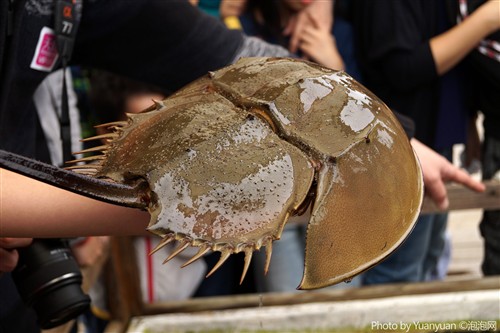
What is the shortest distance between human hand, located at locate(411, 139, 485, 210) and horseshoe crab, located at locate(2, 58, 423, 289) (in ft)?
1.31

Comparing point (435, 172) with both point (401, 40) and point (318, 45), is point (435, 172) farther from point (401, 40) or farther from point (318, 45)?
point (318, 45)

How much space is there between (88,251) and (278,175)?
1.10 metres

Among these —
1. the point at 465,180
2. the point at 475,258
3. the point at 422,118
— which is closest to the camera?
the point at 465,180

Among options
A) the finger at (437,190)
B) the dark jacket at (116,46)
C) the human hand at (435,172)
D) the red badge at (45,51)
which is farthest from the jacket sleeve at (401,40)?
the red badge at (45,51)

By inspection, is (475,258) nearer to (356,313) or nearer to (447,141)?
(447,141)

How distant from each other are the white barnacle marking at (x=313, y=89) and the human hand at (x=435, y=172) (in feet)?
1.29

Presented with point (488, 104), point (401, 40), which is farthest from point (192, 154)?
point (488, 104)

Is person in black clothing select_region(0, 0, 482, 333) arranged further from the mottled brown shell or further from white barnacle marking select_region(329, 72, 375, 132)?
white barnacle marking select_region(329, 72, 375, 132)

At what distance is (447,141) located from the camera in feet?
6.55

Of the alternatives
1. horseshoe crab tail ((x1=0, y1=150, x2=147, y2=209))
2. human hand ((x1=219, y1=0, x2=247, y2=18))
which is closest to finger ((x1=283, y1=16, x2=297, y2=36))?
human hand ((x1=219, y1=0, x2=247, y2=18))

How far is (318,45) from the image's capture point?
6.37ft

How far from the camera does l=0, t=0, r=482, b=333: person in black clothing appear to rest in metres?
0.72

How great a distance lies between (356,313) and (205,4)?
1.20m

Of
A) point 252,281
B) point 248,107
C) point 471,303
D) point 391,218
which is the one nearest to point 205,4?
point 252,281
